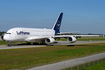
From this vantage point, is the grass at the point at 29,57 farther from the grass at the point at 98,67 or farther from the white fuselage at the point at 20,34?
the white fuselage at the point at 20,34

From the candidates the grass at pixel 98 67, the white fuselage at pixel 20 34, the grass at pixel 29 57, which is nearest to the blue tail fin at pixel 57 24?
the white fuselage at pixel 20 34

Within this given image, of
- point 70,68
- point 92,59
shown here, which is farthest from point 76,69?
point 92,59

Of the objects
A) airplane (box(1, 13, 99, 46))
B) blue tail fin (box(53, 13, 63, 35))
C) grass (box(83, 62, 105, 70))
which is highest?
blue tail fin (box(53, 13, 63, 35))

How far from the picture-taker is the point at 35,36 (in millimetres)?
54031

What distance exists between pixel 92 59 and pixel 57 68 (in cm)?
565

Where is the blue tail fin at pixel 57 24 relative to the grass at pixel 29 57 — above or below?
above

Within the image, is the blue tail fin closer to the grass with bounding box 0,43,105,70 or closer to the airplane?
the airplane

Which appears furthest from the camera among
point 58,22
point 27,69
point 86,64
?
point 58,22

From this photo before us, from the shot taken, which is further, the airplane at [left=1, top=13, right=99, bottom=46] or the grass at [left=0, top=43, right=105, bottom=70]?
the airplane at [left=1, top=13, right=99, bottom=46]

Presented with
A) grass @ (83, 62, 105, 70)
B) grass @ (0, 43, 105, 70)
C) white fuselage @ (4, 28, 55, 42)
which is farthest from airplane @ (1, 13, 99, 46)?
grass @ (83, 62, 105, 70)

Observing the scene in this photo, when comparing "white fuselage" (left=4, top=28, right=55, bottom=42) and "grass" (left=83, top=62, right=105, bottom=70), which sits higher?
"white fuselage" (left=4, top=28, right=55, bottom=42)

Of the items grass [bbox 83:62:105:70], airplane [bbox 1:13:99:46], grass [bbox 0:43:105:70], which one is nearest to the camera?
grass [bbox 83:62:105:70]

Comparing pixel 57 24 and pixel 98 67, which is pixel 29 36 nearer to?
pixel 57 24

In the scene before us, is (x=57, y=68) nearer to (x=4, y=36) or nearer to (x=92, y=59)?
(x=92, y=59)
